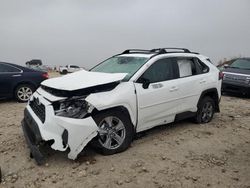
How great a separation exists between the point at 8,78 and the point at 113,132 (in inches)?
222

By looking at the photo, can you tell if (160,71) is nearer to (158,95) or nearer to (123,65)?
(158,95)

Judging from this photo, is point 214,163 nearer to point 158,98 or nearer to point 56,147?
point 158,98

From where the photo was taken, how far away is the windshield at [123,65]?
17.9 ft

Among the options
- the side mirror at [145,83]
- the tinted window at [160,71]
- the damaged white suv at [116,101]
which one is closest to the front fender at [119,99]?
the damaged white suv at [116,101]

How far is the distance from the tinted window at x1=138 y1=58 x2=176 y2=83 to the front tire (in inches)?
32.2

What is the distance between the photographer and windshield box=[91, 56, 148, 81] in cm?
545

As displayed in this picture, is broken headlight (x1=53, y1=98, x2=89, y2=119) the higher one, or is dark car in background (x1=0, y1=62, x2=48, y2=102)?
broken headlight (x1=53, y1=98, x2=89, y2=119)

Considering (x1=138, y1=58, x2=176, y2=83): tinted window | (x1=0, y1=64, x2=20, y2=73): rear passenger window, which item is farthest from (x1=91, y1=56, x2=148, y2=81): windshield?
(x1=0, y1=64, x2=20, y2=73): rear passenger window

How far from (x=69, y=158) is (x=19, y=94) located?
222 inches

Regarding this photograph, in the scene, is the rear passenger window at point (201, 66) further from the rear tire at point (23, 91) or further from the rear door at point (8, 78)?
the rear door at point (8, 78)

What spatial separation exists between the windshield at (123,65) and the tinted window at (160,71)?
189 mm

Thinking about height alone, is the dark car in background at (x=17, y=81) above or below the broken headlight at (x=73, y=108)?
below

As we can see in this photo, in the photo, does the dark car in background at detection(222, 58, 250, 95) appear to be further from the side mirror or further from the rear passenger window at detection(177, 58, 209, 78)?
the side mirror

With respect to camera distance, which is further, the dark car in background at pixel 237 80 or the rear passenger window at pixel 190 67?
the dark car in background at pixel 237 80
